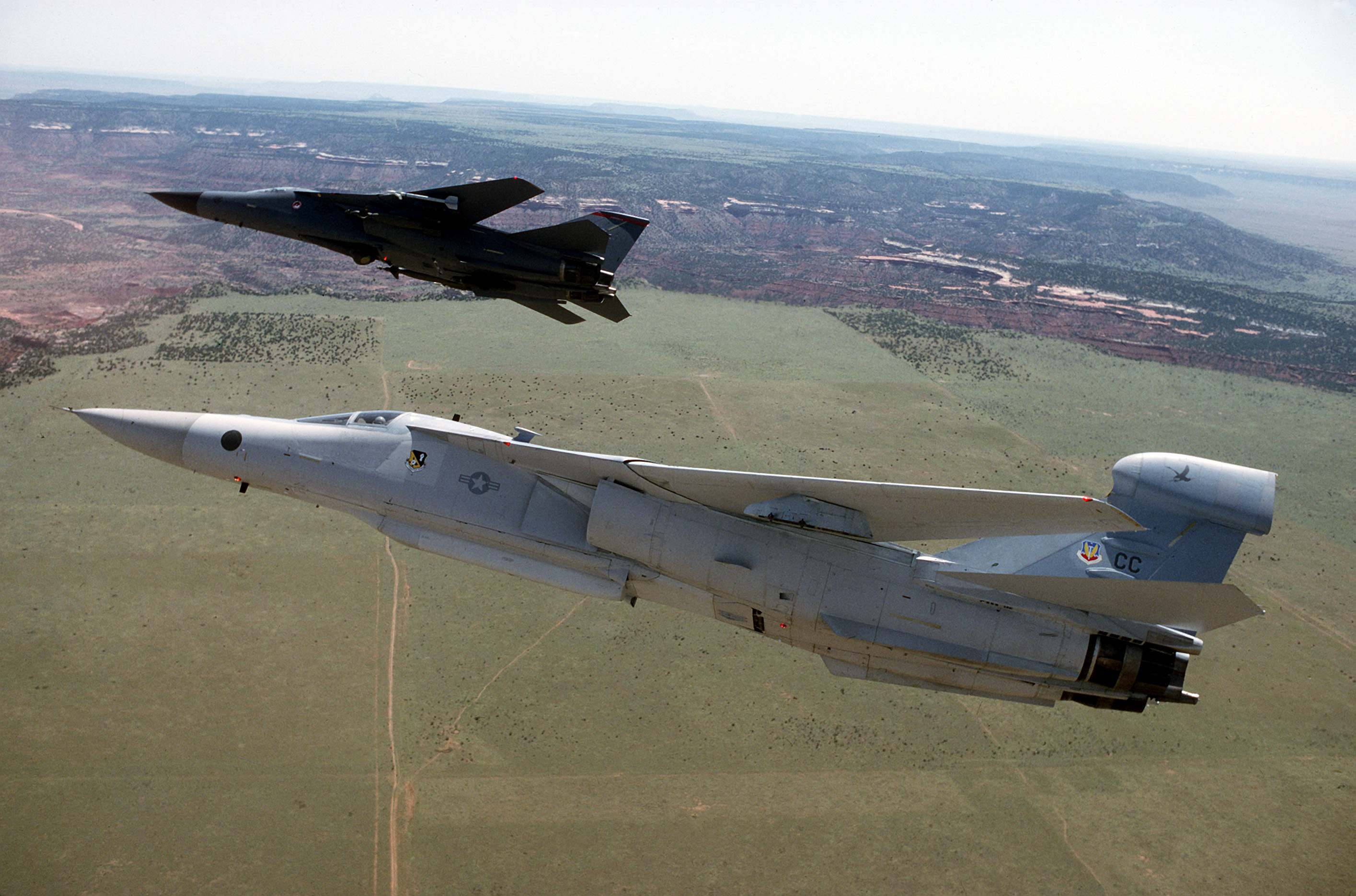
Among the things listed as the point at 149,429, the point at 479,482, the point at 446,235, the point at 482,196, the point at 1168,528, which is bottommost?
the point at 479,482

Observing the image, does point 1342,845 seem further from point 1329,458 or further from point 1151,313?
point 1151,313

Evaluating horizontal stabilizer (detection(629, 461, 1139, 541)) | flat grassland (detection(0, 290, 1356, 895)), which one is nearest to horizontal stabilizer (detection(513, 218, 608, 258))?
horizontal stabilizer (detection(629, 461, 1139, 541))

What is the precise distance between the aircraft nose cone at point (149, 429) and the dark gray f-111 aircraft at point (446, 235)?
5.82 meters

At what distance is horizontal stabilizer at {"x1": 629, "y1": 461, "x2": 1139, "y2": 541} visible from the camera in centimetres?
1181

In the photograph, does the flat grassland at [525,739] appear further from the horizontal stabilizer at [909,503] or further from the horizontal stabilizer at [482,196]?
the horizontal stabilizer at [482,196]

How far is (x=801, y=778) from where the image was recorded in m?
25.3

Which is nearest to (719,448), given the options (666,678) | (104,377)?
(666,678)

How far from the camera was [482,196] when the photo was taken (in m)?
19.3

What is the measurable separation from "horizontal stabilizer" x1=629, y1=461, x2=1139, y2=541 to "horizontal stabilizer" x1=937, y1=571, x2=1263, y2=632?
1.31 m

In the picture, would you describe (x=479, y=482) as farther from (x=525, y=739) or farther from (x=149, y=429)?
(x=525, y=739)

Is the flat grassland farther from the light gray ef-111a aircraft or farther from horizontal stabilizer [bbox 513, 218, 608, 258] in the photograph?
horizontal stabilizer [bbox 513, 218, 608, 258]

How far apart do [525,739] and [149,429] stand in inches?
608

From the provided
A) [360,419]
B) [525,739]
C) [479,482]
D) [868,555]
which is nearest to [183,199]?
[360,419]

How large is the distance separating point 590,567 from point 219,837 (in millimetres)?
15617
